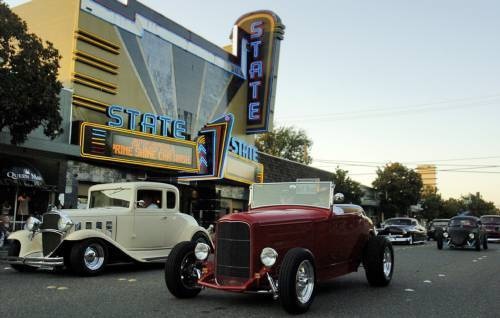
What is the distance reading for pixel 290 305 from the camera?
6.04 m

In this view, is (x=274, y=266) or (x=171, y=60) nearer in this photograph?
(x=274, y=266)

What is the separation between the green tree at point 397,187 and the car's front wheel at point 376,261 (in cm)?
4525

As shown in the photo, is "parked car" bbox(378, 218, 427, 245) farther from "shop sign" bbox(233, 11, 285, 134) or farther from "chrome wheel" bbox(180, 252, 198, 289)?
"chrome wheel" bbox(180, 252, 198, 289)

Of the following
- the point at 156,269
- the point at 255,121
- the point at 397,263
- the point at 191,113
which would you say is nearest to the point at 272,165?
the point at 255,121

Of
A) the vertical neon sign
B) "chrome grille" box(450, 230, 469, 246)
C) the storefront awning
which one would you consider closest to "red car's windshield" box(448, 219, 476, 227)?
"chrome grille" box(450, 230, 469, 246)

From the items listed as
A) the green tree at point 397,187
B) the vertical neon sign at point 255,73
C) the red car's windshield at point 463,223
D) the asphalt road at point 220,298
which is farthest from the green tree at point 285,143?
the asphalt road at point 220,298

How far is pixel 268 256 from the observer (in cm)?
631

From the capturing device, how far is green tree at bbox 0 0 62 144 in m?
14.2

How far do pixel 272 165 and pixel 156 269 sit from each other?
79.5ft

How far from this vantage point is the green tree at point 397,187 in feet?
172

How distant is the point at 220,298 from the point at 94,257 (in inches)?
142

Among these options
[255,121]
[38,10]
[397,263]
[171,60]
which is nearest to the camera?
[397,263]

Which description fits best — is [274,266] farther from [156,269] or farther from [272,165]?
[272,165]

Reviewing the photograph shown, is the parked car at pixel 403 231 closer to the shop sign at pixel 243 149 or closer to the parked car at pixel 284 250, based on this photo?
the shop sign at pixel 243 149
